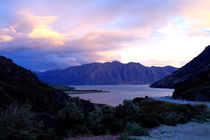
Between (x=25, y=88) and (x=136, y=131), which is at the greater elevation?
(x=25, y=88)

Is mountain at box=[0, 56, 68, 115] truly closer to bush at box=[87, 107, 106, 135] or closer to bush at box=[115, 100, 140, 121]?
bush at box=[115, 100, 140, 121]

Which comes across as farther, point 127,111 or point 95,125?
point 127,111

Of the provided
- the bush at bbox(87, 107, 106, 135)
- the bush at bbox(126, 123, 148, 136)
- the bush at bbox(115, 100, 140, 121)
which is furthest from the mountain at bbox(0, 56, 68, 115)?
the bush at bbox(126, 123, 148, 136)

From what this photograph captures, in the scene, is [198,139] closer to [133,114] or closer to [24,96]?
[133,114]

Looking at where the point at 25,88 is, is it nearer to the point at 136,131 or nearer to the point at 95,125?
the point at 95,125

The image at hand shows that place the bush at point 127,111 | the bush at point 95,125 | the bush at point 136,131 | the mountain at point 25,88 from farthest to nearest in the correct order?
1. the mountain at point 25,88
2. the bush at point 127,111
3. the bush at point 95,125
4. the bush at point 136,131

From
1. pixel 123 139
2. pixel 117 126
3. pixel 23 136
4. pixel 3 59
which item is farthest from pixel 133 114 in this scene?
pixel 3 59

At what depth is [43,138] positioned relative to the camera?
10352 mm

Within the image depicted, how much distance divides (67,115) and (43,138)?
19.5 ft

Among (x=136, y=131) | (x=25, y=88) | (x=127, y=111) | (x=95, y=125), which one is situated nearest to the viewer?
(x=136, y=131)

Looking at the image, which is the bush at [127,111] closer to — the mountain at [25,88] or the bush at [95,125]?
the bush at [95,125]

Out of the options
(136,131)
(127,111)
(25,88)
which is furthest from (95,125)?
(25,88)

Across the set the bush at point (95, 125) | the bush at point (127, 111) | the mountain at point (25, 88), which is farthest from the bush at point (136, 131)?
the mountain at point (25, 88)

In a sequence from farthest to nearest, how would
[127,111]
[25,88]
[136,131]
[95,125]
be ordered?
[25,88]
[127,111]
[95,125]
[136,131]
